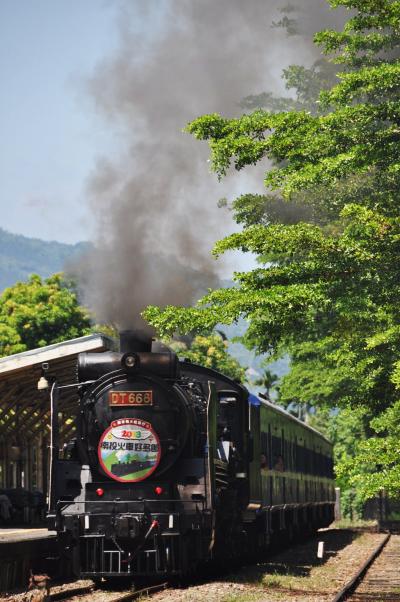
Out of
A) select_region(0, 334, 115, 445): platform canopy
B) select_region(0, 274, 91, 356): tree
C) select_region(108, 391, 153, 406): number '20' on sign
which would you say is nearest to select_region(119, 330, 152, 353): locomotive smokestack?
select_region(108, 391, 153, 406): number '20' on sign

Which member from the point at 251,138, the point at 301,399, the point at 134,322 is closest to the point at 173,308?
the point at 134,322

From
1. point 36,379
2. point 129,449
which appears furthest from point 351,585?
point 36,379

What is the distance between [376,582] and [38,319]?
3932cm

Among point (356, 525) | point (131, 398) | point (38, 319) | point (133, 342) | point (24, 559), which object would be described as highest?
point (38, 319)

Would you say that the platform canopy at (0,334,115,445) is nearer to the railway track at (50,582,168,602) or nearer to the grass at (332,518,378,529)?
the railway track at (50,582,168,602)

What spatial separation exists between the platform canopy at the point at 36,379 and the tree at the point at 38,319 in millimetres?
23285

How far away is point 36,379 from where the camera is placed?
25.0 meters

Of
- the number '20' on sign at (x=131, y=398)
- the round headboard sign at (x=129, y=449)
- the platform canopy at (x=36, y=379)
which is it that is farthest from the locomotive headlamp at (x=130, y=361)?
the platform canopy at (x=36, y=379)

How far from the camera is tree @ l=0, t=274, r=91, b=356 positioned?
55.6 m

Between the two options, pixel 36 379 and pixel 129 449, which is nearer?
pixel 129 449

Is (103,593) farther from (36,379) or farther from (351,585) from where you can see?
(36,379)

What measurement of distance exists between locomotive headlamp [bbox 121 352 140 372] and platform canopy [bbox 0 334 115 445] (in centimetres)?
155

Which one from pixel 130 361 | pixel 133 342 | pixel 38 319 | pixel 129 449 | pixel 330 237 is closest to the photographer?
pixel 129 449

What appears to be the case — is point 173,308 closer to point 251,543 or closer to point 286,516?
point 251,543
